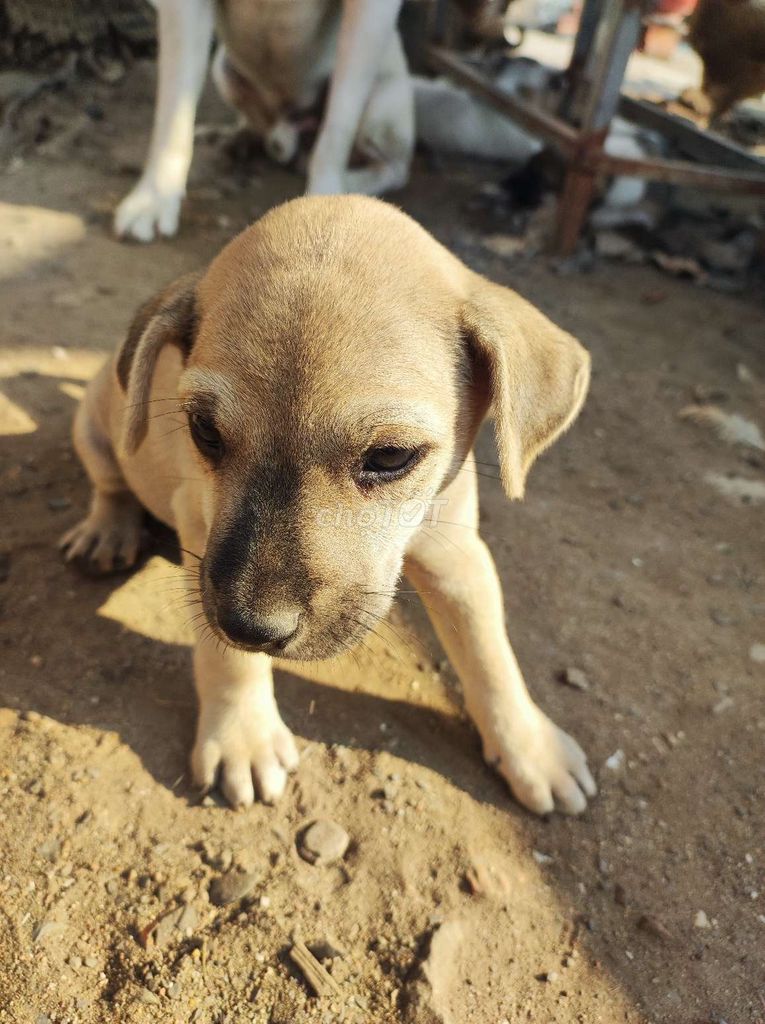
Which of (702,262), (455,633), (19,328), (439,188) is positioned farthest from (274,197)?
(455,633)

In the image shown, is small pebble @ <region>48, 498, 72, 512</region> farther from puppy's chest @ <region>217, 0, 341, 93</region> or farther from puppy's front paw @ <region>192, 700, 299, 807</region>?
puppy's chest @ <region>217, 0, 341, 93</region>

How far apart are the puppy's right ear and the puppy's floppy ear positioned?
810 millimetres

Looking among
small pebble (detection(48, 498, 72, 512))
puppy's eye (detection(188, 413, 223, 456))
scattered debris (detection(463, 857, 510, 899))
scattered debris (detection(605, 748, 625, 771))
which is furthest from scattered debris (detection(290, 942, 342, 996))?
small pebble (detection(48, 498, 72, 512))

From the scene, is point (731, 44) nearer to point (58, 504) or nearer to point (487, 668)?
point (487, 668)

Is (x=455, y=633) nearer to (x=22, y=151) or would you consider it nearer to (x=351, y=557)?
(x=351, y=557)

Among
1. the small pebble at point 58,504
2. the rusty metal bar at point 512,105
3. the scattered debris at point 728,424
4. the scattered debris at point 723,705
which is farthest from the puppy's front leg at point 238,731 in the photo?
the rusty metal bar at point 512,105

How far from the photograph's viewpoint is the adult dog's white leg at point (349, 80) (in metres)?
6.28

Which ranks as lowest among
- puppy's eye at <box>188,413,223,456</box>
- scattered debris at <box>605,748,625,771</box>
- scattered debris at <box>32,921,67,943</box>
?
scattered debris at <box>32,921,67,943</box>

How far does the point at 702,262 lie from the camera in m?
7.11

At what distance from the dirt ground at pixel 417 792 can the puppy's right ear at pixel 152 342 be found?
996mm

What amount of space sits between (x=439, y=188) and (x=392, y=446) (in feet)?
20.9

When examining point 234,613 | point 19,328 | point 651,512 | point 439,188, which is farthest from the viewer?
point 439,188

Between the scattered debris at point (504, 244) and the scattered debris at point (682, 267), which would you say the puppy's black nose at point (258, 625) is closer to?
the scattered debris at point (504, 244)

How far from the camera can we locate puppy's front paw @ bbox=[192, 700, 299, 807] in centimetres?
278
